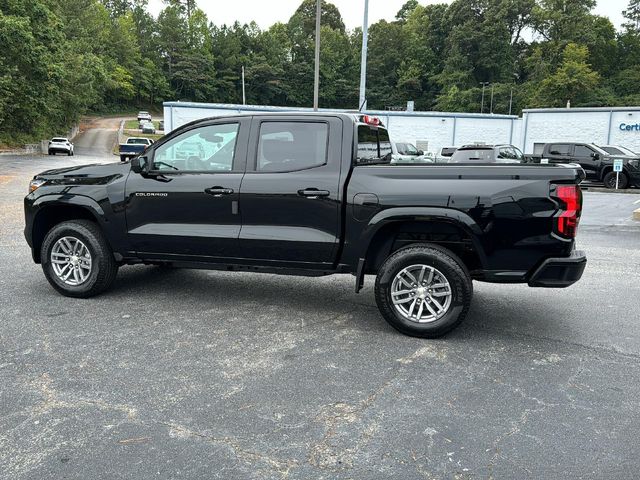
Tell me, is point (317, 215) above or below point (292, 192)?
below

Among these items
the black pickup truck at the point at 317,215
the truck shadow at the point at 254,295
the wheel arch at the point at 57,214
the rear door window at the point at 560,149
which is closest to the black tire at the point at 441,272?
the black pickup truck at the point at 317,215

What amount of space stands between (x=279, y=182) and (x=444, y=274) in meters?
1.67

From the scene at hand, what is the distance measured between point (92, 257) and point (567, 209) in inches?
176

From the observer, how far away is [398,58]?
4414 inches

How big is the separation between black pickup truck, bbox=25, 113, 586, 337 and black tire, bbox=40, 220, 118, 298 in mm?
11

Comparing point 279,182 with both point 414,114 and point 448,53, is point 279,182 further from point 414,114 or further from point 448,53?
point 448,53

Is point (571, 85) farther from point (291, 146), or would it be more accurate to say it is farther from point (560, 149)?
point (291, 146)

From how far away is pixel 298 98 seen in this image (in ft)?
352

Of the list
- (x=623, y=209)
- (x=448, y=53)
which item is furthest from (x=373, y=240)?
(x=448, y=53)

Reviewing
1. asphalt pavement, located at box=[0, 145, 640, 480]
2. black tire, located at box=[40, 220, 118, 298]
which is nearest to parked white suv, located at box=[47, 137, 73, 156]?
asphalt pavement, located at box=[0, 145, 640, 480]

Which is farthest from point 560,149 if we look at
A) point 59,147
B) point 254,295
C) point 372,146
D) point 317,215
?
point 59,147

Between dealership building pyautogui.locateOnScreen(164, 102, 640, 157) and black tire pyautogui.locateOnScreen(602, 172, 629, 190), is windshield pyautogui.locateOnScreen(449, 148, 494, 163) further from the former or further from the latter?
dealership building pyautogui.locateOnScreen(164, 102, 640, 157)

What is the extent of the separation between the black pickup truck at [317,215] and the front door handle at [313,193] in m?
0.01

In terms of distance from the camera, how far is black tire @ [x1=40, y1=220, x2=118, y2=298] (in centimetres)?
570
